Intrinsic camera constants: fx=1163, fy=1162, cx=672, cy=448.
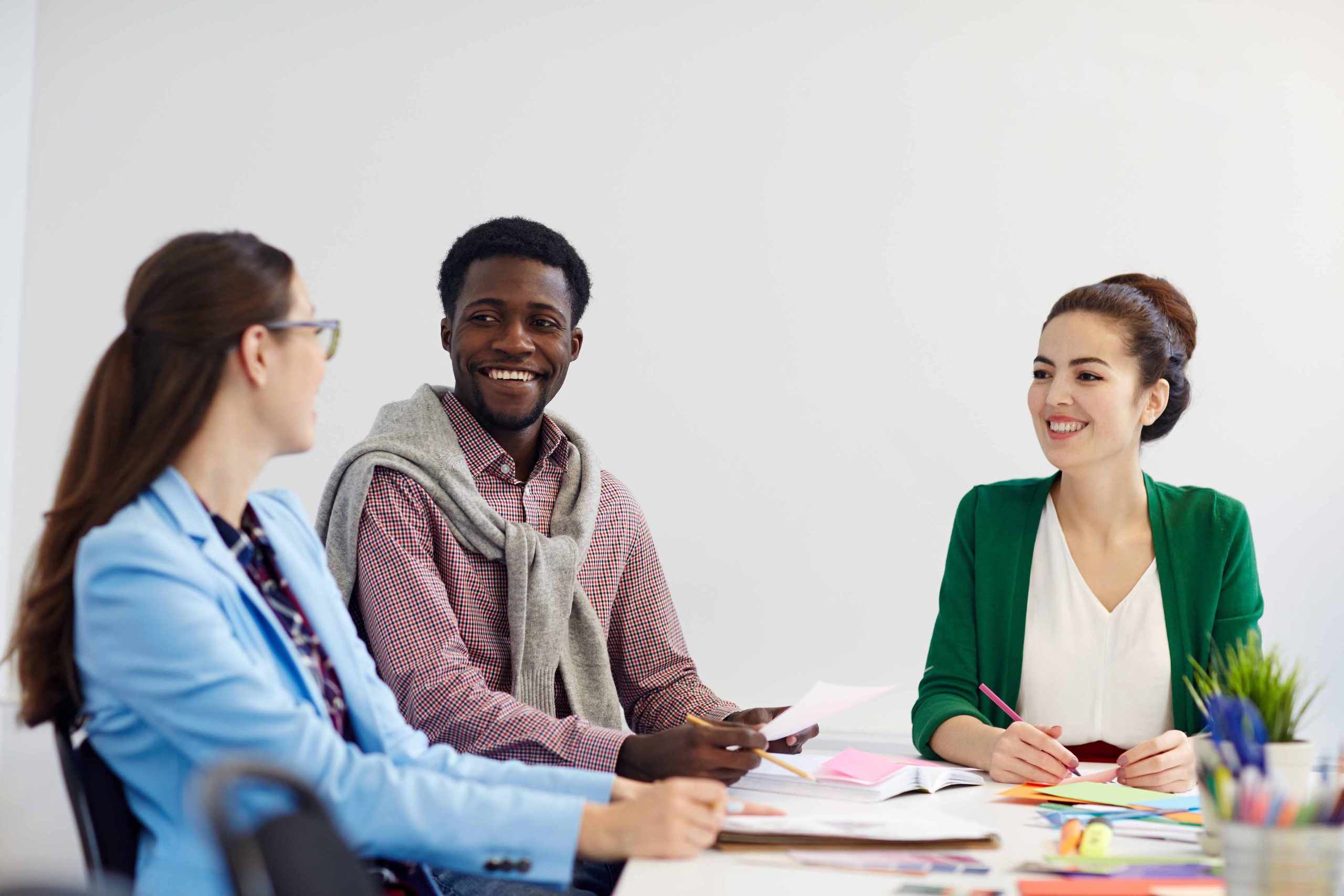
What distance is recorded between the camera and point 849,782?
1.54 metres

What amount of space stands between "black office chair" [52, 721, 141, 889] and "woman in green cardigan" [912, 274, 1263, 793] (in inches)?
47.7

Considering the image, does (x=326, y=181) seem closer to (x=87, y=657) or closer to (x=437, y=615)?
(x=437, y=615)

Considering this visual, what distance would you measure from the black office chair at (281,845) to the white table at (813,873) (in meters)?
0.34

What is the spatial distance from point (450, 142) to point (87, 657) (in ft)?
9.17

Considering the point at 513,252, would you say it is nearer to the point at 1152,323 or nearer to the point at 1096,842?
the point at 1152,323

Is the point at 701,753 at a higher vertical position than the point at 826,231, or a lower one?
lower

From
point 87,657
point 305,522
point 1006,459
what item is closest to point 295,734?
point 87,657

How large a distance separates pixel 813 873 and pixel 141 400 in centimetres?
85

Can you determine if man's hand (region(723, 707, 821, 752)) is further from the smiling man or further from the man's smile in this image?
the man's smile

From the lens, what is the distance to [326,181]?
146 inches

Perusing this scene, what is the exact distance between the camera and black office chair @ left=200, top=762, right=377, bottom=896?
77 cm

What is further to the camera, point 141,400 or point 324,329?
point 324,329

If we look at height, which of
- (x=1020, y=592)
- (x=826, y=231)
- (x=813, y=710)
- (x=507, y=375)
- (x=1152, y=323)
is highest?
(x=826, y=231)

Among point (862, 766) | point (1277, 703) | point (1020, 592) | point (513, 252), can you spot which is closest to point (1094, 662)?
point (1020, 592)
